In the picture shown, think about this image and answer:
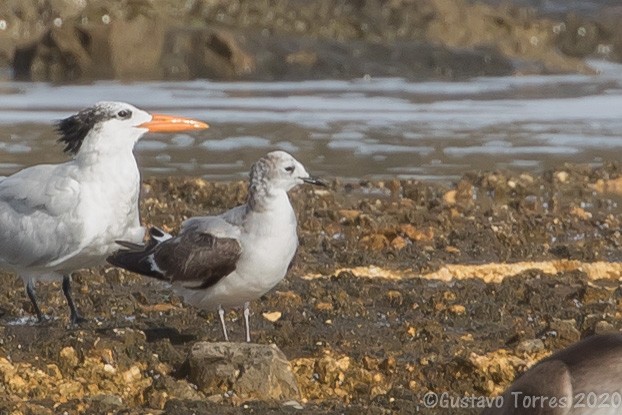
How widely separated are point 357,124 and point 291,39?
10.1 m

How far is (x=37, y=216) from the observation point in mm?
7180

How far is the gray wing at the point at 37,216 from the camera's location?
7.07 meters

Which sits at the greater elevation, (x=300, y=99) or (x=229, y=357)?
(x=229, y=357)

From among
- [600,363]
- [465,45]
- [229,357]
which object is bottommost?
[465,45]

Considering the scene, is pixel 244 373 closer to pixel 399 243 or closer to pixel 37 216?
pixel 37 216

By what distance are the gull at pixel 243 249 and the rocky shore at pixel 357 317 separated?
0.27 m

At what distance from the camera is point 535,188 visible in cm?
1198

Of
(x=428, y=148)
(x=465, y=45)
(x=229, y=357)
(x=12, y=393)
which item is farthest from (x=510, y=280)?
(x=465, y=45)

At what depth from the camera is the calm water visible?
45.8 feet

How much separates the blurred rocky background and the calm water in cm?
139

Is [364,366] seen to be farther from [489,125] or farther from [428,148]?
[489,125]

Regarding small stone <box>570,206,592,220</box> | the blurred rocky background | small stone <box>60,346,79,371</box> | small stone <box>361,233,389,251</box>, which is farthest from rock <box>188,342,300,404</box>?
the blurred rocky background

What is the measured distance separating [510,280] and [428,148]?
6.70 m

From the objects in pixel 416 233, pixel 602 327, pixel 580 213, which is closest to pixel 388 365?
pixel 602 327
